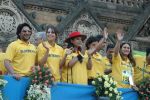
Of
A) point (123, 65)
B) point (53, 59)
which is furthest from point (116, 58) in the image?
point (53, 59)

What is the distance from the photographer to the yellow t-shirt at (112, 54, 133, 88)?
880 cm

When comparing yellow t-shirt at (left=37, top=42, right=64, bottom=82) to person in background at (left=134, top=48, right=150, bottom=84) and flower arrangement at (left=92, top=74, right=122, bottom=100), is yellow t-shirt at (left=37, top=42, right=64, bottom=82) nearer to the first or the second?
flower arrangement at (left=92, top=74, right=122, bottom=100)

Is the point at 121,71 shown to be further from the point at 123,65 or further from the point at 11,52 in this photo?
the point at 11,52

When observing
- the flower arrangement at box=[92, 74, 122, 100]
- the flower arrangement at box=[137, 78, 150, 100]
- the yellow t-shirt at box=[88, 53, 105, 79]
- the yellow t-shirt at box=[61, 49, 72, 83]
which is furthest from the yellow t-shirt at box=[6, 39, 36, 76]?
the flower arrangement at box=[137, 78, 150, 100]

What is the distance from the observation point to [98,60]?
884 centimetres

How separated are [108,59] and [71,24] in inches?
351

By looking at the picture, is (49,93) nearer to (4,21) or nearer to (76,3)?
(4,21)

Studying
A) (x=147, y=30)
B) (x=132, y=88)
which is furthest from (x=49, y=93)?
(x=147, y=30)

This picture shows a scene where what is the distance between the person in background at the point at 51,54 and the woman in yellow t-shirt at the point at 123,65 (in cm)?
103

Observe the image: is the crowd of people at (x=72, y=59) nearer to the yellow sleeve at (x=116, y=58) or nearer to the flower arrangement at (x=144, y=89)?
the yellow sleeve at (x=116, y=58)

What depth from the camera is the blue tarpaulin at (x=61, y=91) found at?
24.9ft

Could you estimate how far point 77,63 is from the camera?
8391 mm

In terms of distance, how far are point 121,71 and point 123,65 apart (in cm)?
12

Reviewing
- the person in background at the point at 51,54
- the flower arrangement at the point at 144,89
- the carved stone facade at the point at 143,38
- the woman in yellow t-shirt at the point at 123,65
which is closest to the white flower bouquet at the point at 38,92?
the person in background at the point at 51,54
